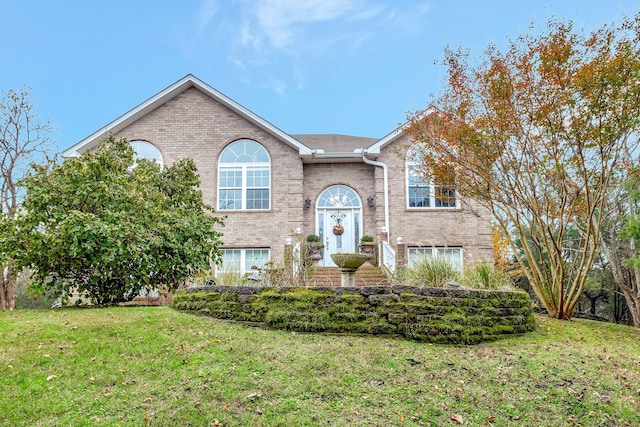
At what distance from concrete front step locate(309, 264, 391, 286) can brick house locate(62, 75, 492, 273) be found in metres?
0.91

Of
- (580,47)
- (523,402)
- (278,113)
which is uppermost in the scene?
(278,113)

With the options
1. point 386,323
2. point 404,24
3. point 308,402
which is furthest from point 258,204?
point 308,402

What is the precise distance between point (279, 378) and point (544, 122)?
289 inches

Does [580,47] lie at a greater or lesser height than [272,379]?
greater

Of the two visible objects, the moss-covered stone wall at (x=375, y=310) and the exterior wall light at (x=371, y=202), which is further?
the exterior wall light at (x=371, y=202)

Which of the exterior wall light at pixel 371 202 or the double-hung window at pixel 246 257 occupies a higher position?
the exterior wall light at pixel 371 202

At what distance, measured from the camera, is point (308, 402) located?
4867mm

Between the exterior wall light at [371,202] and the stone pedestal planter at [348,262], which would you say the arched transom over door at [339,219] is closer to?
the exterior wall light at [371,202]

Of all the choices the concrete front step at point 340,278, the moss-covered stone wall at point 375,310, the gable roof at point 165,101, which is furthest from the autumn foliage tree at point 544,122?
the gable roof at point 165,101

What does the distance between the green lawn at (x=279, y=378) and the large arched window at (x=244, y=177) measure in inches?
325

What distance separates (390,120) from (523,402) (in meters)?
9.80

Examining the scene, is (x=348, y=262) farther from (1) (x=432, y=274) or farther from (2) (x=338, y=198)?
(2) (x=338, y=198)

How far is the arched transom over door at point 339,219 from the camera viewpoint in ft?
51.2

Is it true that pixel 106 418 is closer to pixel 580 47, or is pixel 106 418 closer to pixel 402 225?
pixel 580 47
